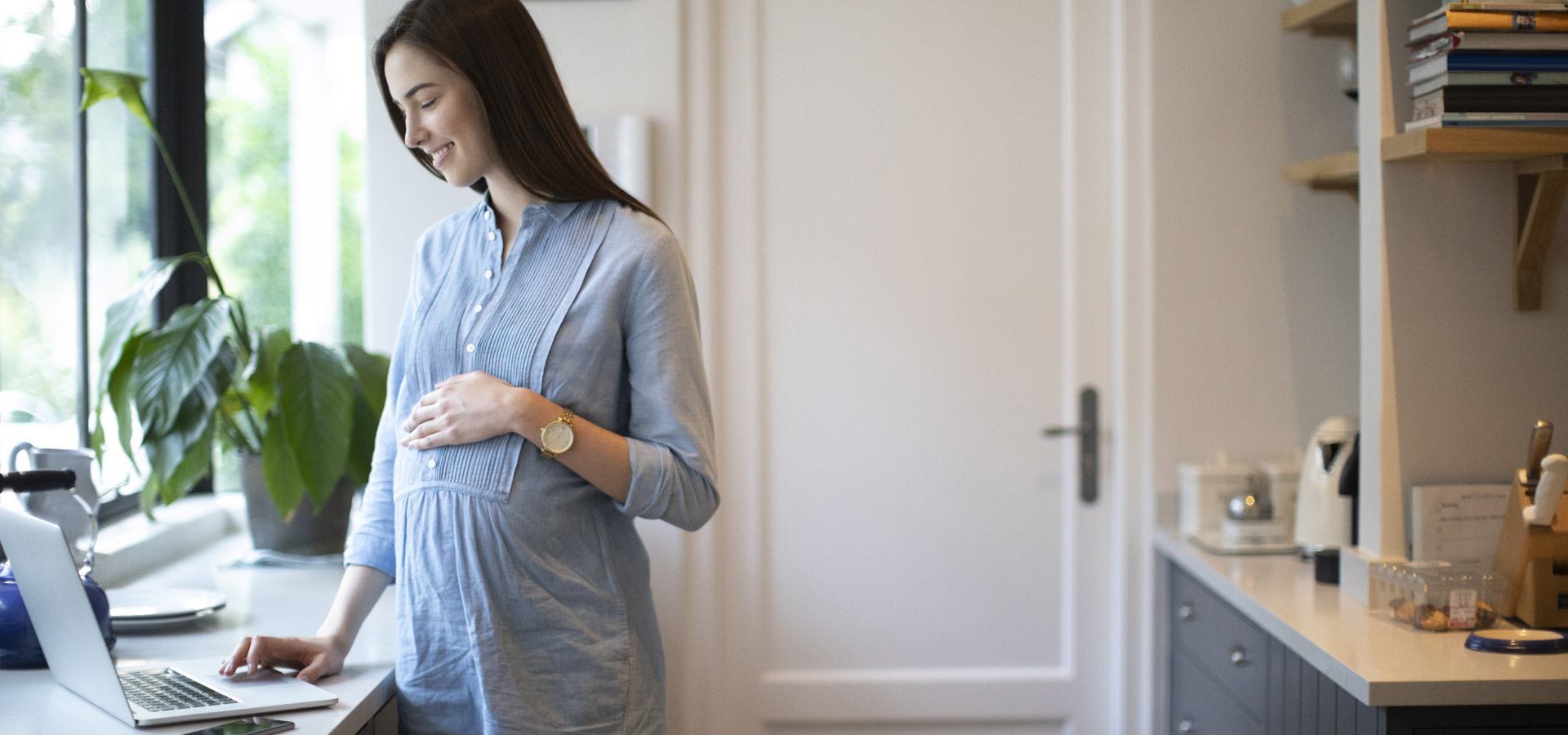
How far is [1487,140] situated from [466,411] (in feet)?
4.83

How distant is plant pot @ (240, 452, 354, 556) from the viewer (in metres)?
2.30

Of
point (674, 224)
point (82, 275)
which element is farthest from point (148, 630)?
point (674, 224)

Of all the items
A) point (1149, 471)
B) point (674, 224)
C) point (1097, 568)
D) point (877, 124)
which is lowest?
point (1097, 568)

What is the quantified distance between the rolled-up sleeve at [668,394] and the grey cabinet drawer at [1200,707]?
1115mm

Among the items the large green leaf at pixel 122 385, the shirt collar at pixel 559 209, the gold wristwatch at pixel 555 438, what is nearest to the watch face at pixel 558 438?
the gold wristwatch at pixel 555 438

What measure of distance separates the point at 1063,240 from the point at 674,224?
802 mm

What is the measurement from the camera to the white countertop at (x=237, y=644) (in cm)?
133

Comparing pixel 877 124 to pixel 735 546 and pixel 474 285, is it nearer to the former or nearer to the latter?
pixel 735 546

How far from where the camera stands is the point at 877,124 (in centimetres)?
257

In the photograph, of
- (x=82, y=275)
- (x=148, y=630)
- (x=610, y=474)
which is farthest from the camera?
(x=82, y=275)

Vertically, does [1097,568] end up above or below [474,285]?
below

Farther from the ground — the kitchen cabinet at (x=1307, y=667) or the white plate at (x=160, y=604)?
the white plate at (x=160, y=604)

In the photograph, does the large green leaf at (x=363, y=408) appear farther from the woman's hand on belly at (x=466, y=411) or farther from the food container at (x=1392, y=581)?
the food container at (x=1392, y=581)

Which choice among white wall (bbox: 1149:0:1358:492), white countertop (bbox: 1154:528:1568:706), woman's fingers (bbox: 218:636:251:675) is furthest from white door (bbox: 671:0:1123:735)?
woman's fingers (bbox: 218:636:251:675)
